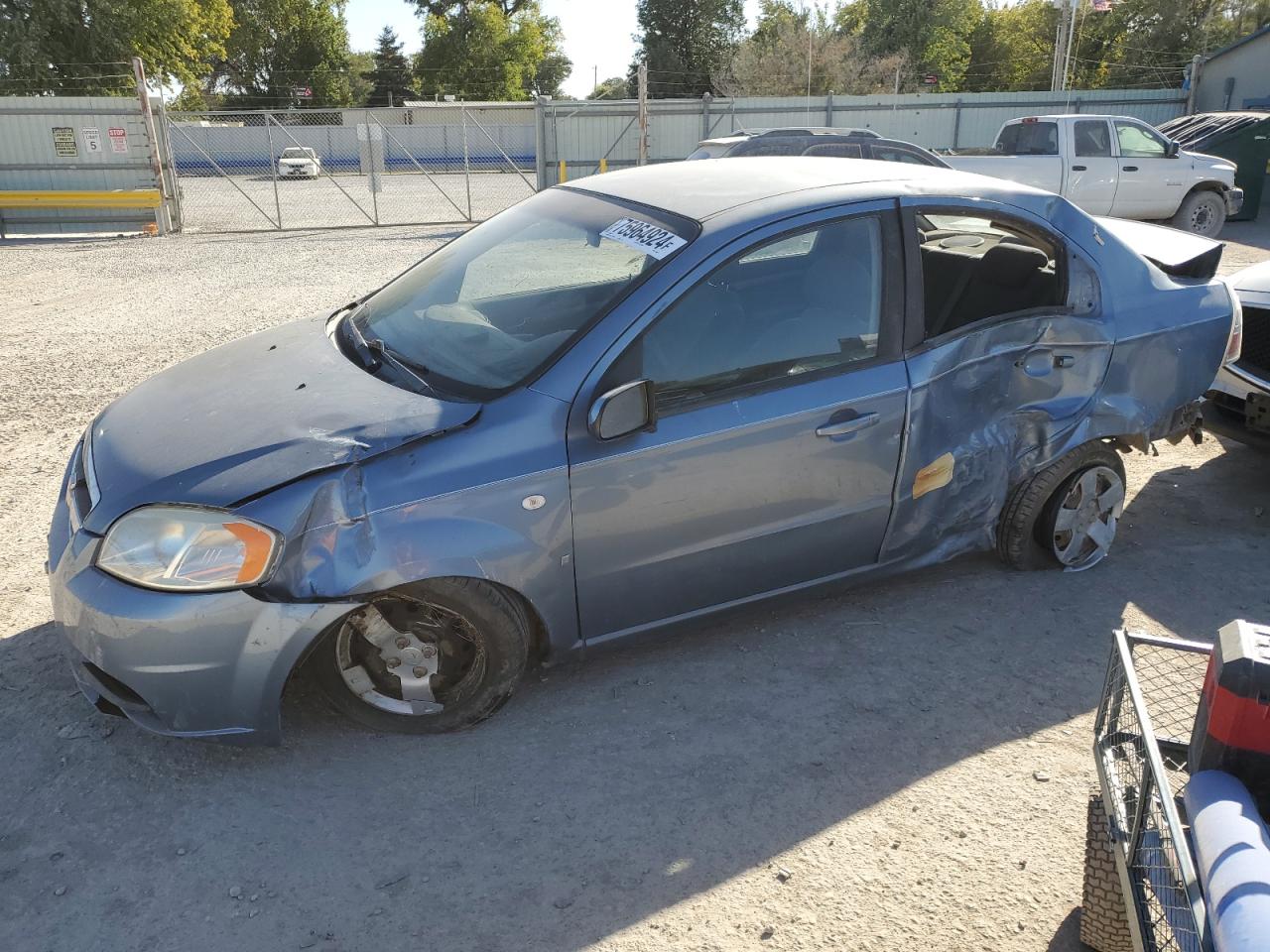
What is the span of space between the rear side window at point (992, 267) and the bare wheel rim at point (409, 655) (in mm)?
2278

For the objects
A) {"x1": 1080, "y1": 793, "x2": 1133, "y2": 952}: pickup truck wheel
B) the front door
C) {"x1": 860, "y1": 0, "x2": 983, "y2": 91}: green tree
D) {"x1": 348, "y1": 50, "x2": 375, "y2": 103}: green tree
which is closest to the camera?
{"x1": 1080, "y1": 793, "x2": 1133, "y2": 952}: pickup truck wheel

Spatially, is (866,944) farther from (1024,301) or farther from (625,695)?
(1024,301)

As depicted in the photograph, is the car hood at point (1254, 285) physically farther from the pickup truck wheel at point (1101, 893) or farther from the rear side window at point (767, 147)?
the rear side window at point (767, 147)

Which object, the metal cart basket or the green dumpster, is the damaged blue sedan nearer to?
the metal cart basket

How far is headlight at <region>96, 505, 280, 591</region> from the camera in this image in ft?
9.36

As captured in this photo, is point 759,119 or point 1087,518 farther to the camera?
point 759,119

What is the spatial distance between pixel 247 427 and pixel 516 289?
50.8 inches

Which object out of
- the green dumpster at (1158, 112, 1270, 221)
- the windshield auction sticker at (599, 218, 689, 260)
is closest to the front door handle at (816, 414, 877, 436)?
the windshield auction sticker at (599, 218, 689, 260)

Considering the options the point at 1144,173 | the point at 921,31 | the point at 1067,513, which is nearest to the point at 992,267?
the point at 1067,513

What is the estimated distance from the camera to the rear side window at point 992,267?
397cm

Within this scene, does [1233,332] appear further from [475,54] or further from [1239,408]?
[475,54]

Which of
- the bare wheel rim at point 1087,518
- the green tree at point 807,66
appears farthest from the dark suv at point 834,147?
the green tree at point 807,66

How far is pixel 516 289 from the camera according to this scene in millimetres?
4055

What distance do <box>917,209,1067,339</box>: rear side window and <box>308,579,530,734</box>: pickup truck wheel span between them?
2161 millimetres
